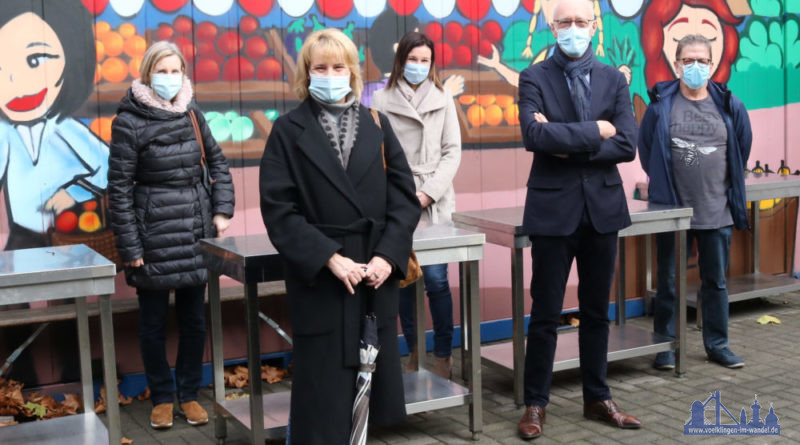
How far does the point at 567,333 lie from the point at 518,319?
3.64 ft

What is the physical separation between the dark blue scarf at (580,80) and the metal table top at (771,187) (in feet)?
9.87

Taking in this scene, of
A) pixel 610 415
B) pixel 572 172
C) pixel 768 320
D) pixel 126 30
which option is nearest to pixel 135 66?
pixel 126 30

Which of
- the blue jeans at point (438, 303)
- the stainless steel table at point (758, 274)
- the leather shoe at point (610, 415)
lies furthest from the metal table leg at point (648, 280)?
the leather shoe at point (610, 415)

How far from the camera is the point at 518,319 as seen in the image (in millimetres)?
5746

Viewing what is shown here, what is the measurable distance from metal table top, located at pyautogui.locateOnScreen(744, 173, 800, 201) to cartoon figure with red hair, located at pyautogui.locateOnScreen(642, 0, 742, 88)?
3.67 ft

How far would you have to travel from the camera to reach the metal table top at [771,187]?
24.7ft

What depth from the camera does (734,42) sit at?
27.8 feet

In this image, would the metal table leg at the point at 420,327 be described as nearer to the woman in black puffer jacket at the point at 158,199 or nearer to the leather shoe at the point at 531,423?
the leather shoe at the point at 531,423

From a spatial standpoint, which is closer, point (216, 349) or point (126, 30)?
point (216, 349)

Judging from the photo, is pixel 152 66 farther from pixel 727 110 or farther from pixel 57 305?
pixel 727 110

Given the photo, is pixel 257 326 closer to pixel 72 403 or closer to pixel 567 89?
pixel 72 403

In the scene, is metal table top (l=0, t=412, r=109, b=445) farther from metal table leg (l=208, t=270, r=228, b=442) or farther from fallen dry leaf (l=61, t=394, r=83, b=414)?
fallen dry leaf (l=61, t=394, r=83, b=414)

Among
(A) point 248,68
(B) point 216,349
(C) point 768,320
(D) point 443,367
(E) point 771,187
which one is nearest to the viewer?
(B) point 216,349

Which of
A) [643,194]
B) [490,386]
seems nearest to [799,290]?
[643,194]
